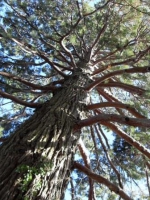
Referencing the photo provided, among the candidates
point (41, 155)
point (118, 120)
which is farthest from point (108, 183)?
point (41, 155)

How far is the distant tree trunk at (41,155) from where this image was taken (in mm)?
2166

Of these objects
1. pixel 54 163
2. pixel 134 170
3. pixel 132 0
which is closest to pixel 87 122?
pixel 54 163

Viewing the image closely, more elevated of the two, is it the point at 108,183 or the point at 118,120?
the point at 118,120

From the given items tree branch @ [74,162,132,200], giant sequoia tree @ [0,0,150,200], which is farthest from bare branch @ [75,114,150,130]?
tree branch @ [74,162,132,200]

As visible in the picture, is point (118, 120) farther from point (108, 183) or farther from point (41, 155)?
point (41, 155)

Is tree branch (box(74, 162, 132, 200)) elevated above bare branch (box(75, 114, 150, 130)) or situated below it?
below

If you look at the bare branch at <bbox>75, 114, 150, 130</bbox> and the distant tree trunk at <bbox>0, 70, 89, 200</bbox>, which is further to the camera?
the bare branch at <bbox>75, 114, 150, 130</bbox>

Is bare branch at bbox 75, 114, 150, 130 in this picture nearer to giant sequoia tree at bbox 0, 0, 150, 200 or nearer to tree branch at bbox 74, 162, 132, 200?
giant sequoia tree at bbox 0, 0, 150, 200

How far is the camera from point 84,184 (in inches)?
230

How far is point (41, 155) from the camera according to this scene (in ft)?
8.09

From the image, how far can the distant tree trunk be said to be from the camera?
2.17 metres

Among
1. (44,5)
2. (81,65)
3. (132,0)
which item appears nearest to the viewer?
(132,0)

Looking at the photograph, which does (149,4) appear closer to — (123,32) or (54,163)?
(123,32)

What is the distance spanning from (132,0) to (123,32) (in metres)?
1.18
